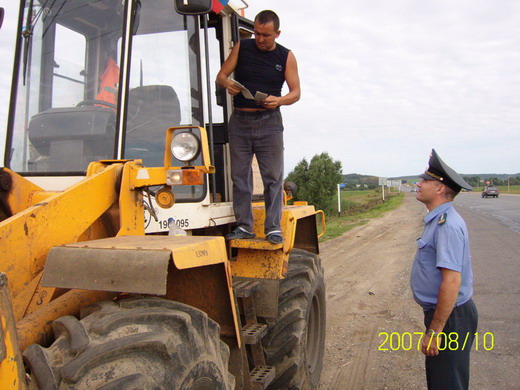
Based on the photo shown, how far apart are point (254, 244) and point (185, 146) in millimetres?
1131

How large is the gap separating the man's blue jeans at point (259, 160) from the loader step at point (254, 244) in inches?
3.9

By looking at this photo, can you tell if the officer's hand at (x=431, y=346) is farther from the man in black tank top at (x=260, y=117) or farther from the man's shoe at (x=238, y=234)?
the man's shoe at (x=238, y=234)

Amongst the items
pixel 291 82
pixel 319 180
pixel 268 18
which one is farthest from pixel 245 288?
pixel 319 180

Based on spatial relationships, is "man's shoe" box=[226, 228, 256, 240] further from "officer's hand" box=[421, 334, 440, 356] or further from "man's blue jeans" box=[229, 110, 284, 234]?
"officer's hand" box=[421, 334, 440, 356]

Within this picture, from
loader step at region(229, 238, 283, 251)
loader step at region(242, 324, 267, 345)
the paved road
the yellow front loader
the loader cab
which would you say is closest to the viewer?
the yellow front loader

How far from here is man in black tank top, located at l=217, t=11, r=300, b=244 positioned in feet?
12.5

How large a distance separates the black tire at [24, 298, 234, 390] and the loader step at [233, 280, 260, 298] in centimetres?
105

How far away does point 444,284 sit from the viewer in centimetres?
322

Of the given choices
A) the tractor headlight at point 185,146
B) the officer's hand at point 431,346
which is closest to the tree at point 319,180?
the officer's hand at point 431,346

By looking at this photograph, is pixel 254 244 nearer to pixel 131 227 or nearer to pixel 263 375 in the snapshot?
pixel 263 375

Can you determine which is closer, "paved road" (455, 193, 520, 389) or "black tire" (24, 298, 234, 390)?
"black tire" (24, 298, 234, 390)

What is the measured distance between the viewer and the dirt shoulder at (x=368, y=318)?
5.00 metres
